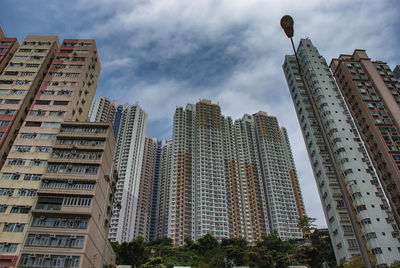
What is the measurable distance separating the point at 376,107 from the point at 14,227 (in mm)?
58704

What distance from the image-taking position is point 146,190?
104 meters

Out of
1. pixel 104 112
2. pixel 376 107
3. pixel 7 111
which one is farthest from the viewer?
pixel 104 112

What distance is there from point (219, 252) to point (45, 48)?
4926cm

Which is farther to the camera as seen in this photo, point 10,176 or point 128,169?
point 128,169

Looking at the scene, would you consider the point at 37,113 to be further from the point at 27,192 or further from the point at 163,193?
the point at 163,193

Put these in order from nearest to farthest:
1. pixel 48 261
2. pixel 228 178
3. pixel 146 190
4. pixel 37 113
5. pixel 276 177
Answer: pixel 48 261 → pixel 37 113 → pixel 228 178 → pixel 276 177 → pixel 146 190

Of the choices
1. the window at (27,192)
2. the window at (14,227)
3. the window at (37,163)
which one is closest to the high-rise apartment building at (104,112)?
the window at (37,163)

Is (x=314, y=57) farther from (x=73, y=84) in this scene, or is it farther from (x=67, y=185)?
(x=67, y=185)

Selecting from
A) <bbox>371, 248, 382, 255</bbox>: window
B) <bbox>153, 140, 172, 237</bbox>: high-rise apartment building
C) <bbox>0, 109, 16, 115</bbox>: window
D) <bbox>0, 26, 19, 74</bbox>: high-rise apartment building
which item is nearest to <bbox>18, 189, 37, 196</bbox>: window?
<bbox>0, 109, 16, 115</bbox>: window

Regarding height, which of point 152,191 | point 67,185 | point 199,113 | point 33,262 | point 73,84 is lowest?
point 33,262

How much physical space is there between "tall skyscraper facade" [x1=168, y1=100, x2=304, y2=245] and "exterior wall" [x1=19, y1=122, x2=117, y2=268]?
1649 inches

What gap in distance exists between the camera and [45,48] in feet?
175

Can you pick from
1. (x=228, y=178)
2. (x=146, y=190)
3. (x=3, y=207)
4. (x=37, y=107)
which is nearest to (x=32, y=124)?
(x=37, y=107)

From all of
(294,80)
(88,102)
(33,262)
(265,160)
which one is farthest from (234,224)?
(33,262)
